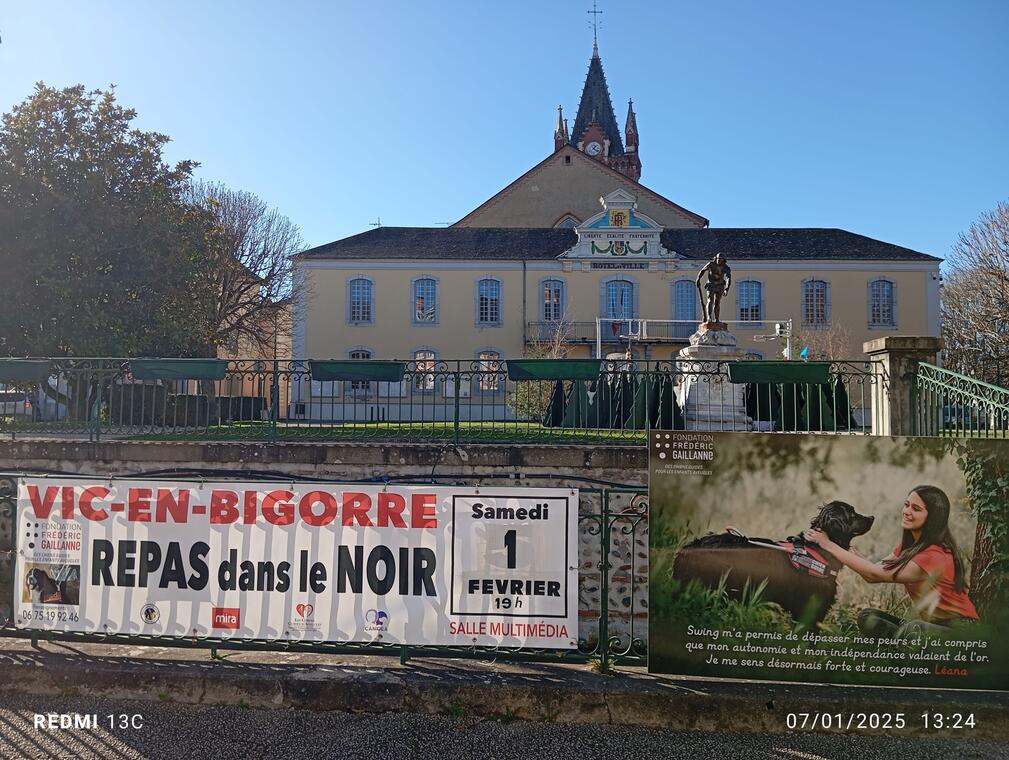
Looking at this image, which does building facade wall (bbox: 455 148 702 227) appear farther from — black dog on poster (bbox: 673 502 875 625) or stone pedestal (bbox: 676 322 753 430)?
black dog on poster (bbox: 673 502 875 625)

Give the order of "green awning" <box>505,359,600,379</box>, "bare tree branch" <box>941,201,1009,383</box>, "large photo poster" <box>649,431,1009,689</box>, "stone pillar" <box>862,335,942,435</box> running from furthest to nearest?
"bare tree branch" <box>941,201,1009,383</box> < "green awning" <box>505,359,600,379</box> < "stone pillar" <box>862,335,942,435</box> < "large photo poster" <box>649,431,1009,689</box>

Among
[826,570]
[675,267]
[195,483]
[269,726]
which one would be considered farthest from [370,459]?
[675,267]

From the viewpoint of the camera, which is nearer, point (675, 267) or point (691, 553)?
point (691, 553)

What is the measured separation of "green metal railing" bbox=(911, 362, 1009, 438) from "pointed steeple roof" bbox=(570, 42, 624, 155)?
56003mm

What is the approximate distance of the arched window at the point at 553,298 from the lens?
34.4 metres

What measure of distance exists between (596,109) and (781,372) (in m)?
58.2

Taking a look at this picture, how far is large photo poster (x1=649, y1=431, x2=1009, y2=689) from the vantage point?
415 cm

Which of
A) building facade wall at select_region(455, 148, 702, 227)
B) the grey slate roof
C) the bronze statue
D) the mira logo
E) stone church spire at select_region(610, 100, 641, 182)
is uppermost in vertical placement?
stone church spire at select_region(610, 100, 641, 182)

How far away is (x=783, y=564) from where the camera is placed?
429cm

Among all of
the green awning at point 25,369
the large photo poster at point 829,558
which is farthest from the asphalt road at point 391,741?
the green awning at point 25,369

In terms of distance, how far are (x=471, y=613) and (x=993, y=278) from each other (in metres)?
31.9

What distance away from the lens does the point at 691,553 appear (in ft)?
14.3

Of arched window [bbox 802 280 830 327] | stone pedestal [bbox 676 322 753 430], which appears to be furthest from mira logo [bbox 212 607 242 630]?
arched window [bbox 802 280 830 327]

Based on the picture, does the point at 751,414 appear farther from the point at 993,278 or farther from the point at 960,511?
the point at 993,278
